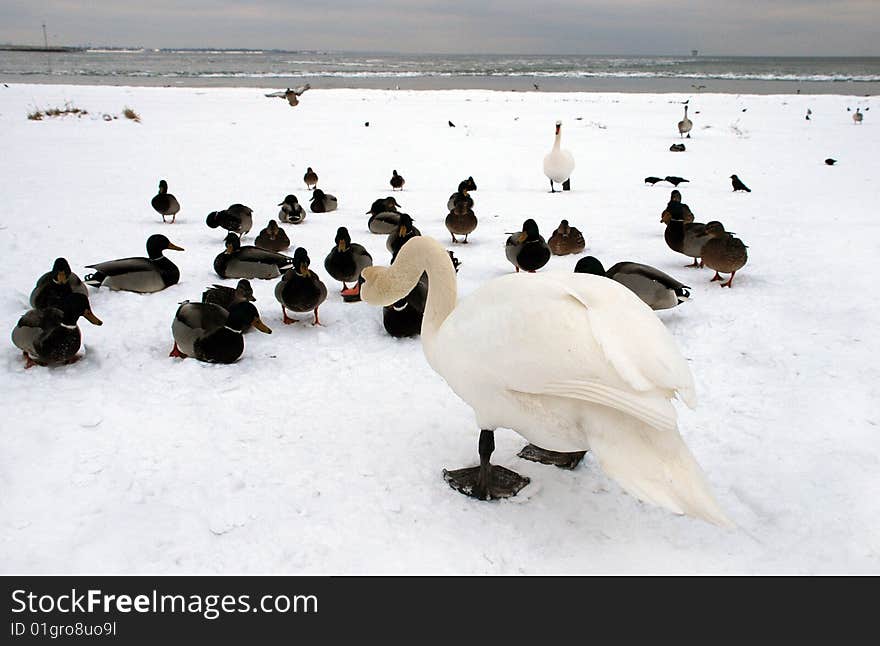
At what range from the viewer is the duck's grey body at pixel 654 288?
16.3 ft

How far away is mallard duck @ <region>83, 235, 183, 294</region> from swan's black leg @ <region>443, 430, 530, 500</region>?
3636 mm

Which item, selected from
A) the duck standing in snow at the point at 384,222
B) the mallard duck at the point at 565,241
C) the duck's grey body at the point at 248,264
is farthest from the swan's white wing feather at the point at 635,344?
the duck standing in snow at the point at 384,222

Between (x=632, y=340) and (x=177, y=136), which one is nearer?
(x=632, y=340)

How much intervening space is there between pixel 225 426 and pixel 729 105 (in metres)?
26.2

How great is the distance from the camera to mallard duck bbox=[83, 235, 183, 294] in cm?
546

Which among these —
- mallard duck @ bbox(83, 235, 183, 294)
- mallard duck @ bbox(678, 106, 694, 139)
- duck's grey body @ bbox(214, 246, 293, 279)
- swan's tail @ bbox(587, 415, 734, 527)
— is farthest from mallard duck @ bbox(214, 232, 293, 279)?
mallard duck @ bbox(678, 106, 694, 139)

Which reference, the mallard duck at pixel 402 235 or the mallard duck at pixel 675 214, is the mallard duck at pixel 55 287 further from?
the mallard duck at pixel 675 214

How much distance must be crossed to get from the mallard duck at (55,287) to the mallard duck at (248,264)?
1321 millimetres

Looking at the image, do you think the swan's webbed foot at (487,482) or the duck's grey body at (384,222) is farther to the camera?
the duck's grey body at (384,222)

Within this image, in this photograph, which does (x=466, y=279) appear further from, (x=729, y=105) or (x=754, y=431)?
(x=729, y=105)

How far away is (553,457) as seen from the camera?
3410 mm
